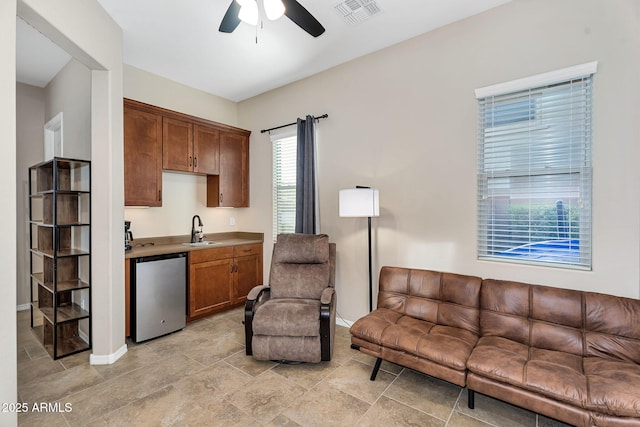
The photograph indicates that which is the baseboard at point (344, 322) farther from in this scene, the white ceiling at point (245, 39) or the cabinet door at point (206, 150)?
the white ceiling at point (245, 39)

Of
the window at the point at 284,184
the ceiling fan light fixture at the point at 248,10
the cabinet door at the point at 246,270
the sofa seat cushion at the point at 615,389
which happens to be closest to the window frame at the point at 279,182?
the window at the point at 284,184

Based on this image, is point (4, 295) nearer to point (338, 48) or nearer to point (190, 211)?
point (190, 211)

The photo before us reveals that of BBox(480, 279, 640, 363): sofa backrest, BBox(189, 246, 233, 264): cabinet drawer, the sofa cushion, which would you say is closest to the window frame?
BBox(189, 246, 233, 264): cabinet drawer

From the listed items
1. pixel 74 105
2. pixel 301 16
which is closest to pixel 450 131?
pixel 301 16

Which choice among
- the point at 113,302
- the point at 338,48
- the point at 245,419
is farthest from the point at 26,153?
the point at 245,419

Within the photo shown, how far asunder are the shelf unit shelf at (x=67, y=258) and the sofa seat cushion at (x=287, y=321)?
5.49 ft

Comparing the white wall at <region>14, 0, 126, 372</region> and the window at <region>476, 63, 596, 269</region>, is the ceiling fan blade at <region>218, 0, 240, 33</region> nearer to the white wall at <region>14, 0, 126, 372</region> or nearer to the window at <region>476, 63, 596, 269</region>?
the white wall at <region>14, 0, 126, 372</region>

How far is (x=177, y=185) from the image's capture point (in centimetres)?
404

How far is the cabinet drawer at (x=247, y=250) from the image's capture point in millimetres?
4020

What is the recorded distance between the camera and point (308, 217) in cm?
363

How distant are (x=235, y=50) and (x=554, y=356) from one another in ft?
12.6

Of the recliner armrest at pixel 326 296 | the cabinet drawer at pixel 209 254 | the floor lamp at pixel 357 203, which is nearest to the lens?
the recliner armrest at pixel 326 296

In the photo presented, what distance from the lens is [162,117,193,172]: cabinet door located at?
3.57 meters

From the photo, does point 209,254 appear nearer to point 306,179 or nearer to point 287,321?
point 306,179
